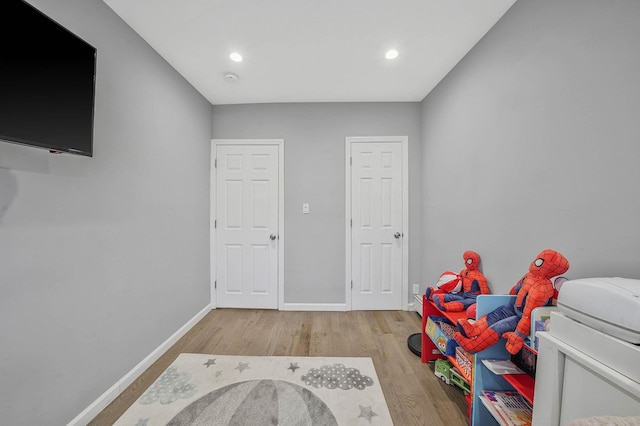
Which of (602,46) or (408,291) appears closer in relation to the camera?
(602,46)

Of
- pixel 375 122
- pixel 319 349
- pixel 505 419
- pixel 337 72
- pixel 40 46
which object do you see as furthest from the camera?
pixel 375 122

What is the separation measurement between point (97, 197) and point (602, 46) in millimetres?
2726

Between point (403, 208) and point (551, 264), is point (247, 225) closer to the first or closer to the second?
point (403, 208)

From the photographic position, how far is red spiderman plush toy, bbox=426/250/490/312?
168 cm

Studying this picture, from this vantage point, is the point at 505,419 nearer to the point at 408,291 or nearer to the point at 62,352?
the point at 408,291

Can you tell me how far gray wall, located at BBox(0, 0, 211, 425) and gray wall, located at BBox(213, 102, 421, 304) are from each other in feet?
3.09

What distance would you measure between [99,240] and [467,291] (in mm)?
2570

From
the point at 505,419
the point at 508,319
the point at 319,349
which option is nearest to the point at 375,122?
the point at 508,319

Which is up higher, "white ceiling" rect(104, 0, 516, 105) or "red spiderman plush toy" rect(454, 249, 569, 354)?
"white ceiling" rect(104, 0, 516, 105)

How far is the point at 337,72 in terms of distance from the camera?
223 centimetres

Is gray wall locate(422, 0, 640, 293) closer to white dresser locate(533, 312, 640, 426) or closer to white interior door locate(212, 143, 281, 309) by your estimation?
white dresser locate(533, 312, 640, 426)

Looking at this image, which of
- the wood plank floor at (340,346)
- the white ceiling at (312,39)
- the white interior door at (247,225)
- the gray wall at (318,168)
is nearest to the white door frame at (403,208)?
the gray wall at (318,168)

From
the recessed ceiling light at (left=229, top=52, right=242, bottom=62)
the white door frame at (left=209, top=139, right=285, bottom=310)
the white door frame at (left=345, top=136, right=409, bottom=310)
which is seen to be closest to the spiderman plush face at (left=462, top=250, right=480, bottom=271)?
the white door frame at (left=345, top=136, right=409, bottom=310)

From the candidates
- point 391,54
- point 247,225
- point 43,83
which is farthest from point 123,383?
point 391,54
